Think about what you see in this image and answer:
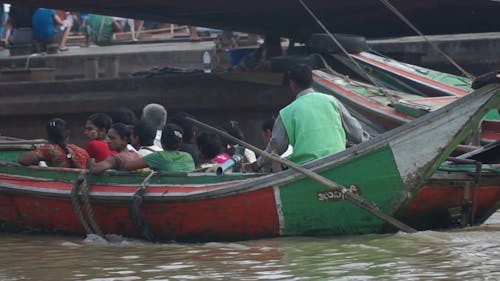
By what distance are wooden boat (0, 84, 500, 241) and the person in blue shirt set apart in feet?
32.2

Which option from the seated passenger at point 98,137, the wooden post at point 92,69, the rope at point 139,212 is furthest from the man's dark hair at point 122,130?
the wooden post at point 92,69

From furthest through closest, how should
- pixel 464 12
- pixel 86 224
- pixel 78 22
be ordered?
1. pixel 78 22
2. pixel 464 12
3. pixel 86 224

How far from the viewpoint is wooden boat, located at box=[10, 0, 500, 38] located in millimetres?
15719

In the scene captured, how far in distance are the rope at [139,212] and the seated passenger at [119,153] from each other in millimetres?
344

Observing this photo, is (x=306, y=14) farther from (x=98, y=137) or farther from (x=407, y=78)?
(x=98, y=137)

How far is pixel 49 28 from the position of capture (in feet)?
67.9

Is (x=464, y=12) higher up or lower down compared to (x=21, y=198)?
higher up

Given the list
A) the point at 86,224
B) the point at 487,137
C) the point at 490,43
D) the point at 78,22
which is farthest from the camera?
the point at 78,22

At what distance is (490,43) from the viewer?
58.5ft

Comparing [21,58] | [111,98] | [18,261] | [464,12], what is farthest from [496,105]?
[21,58]

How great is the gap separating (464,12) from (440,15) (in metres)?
0.42

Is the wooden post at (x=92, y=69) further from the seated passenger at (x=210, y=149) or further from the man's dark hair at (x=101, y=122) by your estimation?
the seated passenger at (x=210, y=149)

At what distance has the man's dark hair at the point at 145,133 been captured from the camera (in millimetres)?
10672

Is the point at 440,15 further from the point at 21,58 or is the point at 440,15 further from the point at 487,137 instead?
the point at 21,58
